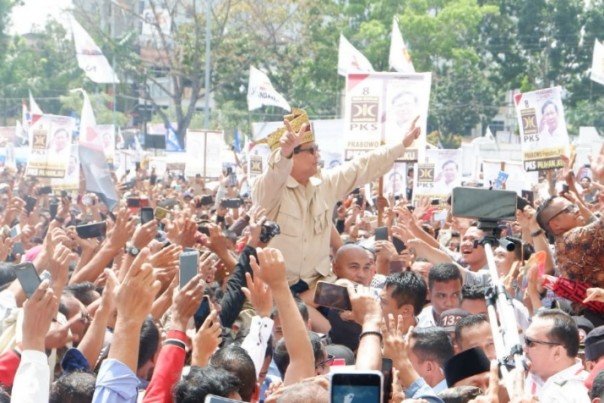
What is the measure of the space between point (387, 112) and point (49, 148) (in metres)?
7.61

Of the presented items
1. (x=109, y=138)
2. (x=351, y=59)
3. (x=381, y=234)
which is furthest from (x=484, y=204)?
(x=109, y=138)

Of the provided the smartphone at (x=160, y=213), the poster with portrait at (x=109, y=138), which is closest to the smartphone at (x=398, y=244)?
the smartphone at (x=160, y=213)

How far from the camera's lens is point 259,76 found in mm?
29453

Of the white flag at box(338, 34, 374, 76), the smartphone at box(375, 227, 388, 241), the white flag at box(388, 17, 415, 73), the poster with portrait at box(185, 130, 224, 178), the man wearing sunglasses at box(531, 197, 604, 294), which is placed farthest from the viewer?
the white flag at box(338, 34, 374, 76)

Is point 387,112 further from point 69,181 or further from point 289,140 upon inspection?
point 69,181

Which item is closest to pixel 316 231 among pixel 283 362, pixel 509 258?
pixel 509 258

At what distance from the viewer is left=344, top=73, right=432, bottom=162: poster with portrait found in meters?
12.4

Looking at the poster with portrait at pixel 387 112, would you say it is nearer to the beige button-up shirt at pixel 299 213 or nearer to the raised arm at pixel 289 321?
the beige button-up shirt at pixel 299 213

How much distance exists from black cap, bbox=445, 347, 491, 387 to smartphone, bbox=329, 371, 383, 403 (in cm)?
171

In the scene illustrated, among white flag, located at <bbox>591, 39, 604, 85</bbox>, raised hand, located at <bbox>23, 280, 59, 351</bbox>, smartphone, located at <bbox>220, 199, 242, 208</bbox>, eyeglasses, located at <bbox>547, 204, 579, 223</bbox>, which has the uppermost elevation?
white flag, located at <bbox>591, 39, 604, 85</bbox>

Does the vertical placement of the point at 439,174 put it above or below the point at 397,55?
below

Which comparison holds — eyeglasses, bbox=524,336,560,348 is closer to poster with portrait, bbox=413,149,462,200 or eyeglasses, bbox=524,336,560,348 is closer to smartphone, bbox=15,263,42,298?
smartphone, bbox=15,263,42,298

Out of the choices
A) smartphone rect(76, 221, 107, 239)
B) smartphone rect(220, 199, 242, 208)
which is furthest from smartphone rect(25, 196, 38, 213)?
smartphone rect(76, 221, 107, 239)

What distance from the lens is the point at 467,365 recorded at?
4.82m
